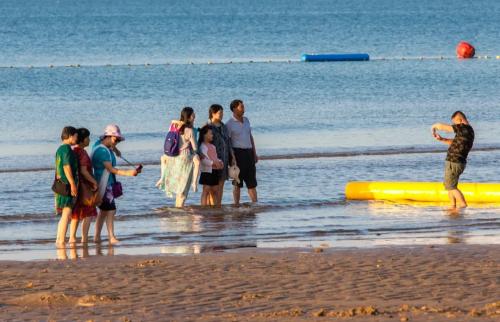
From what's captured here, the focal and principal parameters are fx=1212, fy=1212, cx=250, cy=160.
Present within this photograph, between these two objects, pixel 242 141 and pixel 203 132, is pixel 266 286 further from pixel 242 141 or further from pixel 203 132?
pixel 242 141

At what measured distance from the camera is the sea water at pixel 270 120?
14.6m

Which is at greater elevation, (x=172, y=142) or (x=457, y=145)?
(x=172, y=142)

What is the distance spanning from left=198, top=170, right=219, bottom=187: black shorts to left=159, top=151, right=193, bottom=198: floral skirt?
0.25 m

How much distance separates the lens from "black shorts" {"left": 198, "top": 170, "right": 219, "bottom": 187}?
51.3 ft

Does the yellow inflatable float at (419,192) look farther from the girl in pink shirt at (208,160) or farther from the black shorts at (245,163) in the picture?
the girl in pink shirt at (208,160)

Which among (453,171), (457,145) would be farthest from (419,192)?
(457,145)

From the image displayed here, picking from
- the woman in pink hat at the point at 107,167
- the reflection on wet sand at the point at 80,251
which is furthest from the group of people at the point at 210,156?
the reflection on wet sand at the point at 80,251

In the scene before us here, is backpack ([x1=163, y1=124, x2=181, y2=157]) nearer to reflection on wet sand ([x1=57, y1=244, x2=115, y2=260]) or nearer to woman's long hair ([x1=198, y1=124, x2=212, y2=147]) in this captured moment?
woman's long hair ([x1=198, y1=124, x2=212, y2=147])

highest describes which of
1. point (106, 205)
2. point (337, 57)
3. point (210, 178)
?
point (337, 57)

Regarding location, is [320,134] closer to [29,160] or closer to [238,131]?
[29,160]

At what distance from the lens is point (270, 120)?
113 feet

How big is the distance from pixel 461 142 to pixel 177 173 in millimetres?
3593

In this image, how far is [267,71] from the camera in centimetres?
5700

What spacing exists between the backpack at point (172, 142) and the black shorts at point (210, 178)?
0.68m
